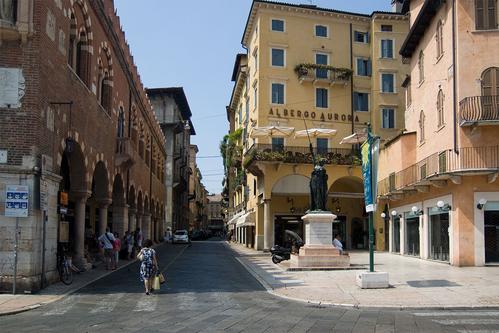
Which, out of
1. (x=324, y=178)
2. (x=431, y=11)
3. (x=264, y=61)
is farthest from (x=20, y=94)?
(x=264, y=61)

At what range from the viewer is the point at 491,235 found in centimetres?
2409

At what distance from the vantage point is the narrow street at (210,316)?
10.4 metres

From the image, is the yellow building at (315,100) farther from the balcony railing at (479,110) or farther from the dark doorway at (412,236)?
the balcony railing at (479,110)

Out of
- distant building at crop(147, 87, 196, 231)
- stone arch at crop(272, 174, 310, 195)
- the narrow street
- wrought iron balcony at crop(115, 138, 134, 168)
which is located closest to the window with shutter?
the narrow street

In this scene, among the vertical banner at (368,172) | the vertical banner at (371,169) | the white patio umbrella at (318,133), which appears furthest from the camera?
the white patio umbrella at (318,133)

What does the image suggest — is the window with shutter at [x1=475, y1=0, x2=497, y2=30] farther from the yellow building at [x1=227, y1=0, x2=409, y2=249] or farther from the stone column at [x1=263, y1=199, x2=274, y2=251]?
the stone column at [x1=263, y1=199, x2=274, y2=251]

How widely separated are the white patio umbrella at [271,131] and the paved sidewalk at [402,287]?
17890mm

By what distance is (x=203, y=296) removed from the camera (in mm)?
15047

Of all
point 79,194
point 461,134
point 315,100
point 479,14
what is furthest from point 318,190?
point 315,100

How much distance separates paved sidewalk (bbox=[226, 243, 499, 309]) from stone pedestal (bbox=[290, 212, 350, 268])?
91 cm

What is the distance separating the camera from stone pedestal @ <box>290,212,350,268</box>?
22.8m

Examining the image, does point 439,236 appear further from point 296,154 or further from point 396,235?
point 296,154

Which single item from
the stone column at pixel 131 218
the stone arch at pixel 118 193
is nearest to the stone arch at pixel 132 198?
the stone column at pixel 131 218

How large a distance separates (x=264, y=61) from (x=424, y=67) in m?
16.6
